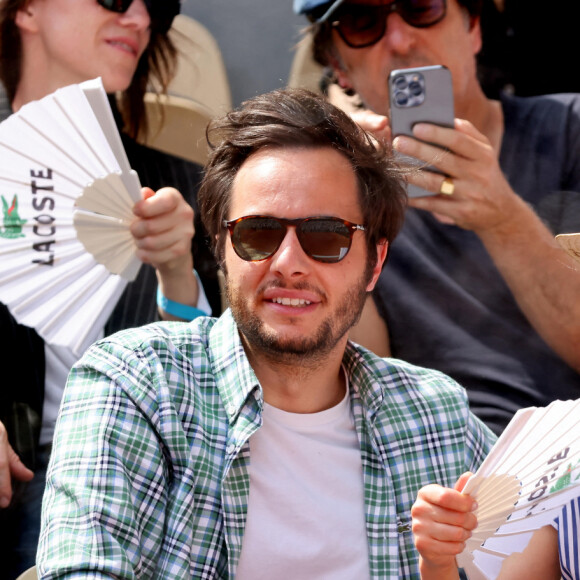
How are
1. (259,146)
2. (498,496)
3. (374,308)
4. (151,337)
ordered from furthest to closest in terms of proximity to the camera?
(374,308), (259,146), (151,337), (498,496)

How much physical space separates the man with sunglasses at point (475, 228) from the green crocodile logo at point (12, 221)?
1.01 meters

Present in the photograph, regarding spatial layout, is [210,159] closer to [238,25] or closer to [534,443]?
[238,25]

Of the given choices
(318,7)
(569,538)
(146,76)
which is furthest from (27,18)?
(569,538)

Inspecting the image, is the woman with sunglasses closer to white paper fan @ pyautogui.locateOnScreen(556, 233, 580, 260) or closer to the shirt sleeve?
the shirt sleeve

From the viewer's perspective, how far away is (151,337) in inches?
70.2

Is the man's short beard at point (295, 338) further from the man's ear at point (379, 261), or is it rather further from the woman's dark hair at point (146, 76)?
the woman's dark hair at point (146, 76)

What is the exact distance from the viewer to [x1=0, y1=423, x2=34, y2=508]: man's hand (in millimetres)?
2111

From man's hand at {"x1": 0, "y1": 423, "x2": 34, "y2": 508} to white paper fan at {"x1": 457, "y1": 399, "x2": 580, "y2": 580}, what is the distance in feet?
3.75

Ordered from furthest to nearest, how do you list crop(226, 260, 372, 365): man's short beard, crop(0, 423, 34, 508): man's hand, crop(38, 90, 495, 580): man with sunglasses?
crop(0, 423, 34, 508): man's hand < crop(226, 260, 372, 365): man's short beard < crop(38, 90, 495, 580): man with sunglasses

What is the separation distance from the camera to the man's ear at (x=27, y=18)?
232 centimetres

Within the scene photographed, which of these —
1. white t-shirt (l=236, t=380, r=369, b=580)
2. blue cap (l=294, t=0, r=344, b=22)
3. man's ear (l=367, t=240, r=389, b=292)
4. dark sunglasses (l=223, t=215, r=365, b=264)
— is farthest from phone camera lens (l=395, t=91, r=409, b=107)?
white t-shirt (l=236, t=380, r=369, b=580)

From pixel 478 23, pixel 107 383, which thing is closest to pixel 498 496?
pixel 107 383

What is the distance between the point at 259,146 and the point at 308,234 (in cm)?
29

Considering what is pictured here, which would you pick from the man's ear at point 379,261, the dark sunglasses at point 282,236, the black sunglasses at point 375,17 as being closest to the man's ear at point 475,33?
the black sunglasses at point 375,17
